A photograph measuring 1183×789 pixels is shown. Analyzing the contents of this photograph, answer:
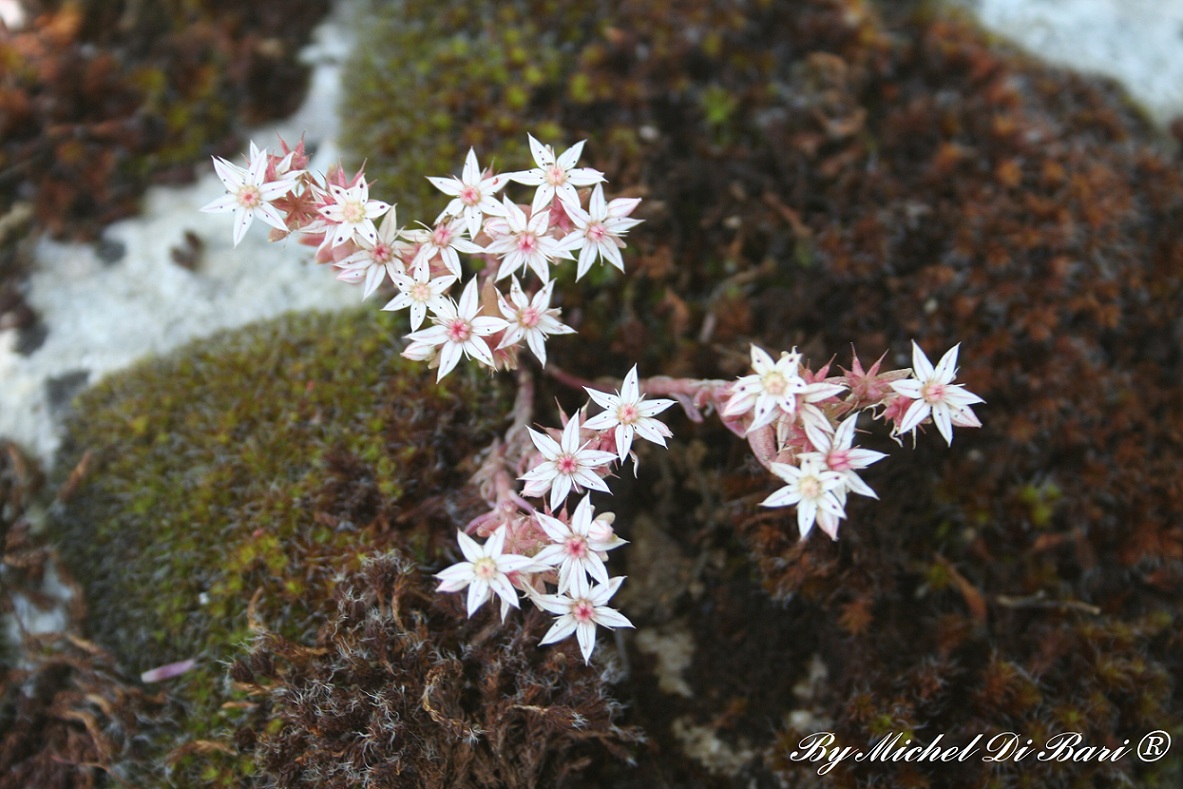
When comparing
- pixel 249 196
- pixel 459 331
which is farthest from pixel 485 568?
pixel 249 196

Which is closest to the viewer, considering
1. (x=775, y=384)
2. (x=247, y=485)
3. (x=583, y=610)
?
(x=775, y=384)

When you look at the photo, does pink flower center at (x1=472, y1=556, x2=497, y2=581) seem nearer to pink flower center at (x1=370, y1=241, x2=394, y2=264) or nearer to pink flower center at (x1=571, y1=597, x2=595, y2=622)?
pink flower center at (x1=571, y1=597, x2=595, y2=622)

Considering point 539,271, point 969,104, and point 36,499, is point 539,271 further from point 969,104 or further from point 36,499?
point 969,104

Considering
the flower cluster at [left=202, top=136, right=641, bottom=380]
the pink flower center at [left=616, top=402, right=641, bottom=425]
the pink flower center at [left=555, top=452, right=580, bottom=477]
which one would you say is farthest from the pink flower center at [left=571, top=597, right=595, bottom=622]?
the flower cluster at [left=202, top=136, right=641, bottom=380]

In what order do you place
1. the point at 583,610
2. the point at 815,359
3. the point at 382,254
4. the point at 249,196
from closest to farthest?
the point at 583,610 → the point at 249,196 → the point at 382,254 → the point at 815,359

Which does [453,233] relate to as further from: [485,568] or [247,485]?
[247,485]
